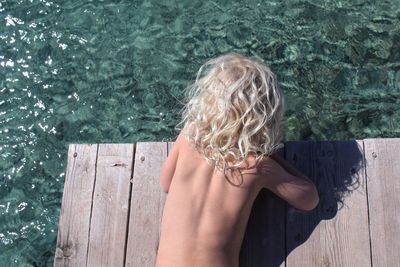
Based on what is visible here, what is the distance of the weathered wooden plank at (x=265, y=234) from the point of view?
9.92 ft

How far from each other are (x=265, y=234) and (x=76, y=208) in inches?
43.9

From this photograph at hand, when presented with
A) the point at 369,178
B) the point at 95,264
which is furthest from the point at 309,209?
the point at 95,264

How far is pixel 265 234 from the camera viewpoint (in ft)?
10.1

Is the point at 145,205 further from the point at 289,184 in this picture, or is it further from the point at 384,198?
the point at 384,198

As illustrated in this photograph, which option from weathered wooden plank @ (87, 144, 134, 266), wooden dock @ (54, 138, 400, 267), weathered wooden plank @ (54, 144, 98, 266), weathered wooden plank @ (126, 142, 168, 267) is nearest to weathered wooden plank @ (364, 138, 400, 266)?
wooden dock @ (54, 138, 400, 267)

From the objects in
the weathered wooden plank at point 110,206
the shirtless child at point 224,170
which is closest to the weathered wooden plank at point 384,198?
the shirtless child at point 224,170

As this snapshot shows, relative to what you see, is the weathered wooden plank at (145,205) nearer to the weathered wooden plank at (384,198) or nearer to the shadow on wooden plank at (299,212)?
the shadow on wooden plank at (299,212)

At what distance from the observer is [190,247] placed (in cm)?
272

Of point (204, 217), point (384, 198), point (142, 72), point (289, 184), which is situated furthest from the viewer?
point (142, 72)

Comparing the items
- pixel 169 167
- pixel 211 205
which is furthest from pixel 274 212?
pixel 169 167

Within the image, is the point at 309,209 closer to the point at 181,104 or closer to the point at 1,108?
the point at 181,104

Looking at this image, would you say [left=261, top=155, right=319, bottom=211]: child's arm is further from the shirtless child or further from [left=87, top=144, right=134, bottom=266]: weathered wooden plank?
[left=87, top=144, right=134, bottom=266]: weathered wooden plank

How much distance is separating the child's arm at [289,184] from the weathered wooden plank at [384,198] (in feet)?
1.07

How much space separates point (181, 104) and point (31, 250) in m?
1.55
